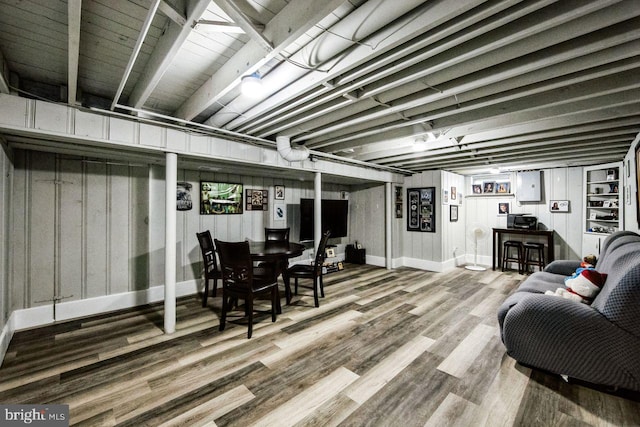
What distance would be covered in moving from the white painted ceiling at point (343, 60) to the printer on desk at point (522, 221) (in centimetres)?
287

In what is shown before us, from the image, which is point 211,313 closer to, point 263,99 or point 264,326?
point 264,326

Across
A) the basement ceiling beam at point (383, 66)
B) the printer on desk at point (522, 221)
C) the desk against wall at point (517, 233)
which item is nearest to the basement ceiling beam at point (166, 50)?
the basement ceiling beam at point (383, 66)

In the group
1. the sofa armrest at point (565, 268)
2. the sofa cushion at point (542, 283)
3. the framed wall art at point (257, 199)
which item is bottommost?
the sofa cushion at point (542, 283)

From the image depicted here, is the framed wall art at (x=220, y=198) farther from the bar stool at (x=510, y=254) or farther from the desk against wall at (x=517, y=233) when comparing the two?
the bar stool at (x=510, y=254)

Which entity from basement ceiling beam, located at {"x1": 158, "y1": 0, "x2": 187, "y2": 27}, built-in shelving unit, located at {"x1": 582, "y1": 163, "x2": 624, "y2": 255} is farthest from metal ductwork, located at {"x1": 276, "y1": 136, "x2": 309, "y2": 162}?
built-in shelving unit, located at {"x1": 582, "y1": 163, "x2": 624, "y2": 255}

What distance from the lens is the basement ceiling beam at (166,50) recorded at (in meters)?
1.37

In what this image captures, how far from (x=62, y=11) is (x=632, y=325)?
13.9ft

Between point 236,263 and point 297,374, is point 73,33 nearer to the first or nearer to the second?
point 236,263

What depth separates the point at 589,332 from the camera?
1975 mm

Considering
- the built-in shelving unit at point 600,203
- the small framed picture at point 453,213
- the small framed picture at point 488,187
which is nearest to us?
the built-in shelving unit at point 600,203

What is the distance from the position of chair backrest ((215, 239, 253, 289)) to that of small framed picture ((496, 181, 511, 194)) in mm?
6457

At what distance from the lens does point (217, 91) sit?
2.23 meters

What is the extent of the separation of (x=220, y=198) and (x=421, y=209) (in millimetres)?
4520

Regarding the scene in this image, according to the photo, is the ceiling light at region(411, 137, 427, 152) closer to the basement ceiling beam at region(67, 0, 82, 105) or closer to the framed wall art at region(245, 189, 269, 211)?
the framed wall art at region(245, 189, 269, 211)
